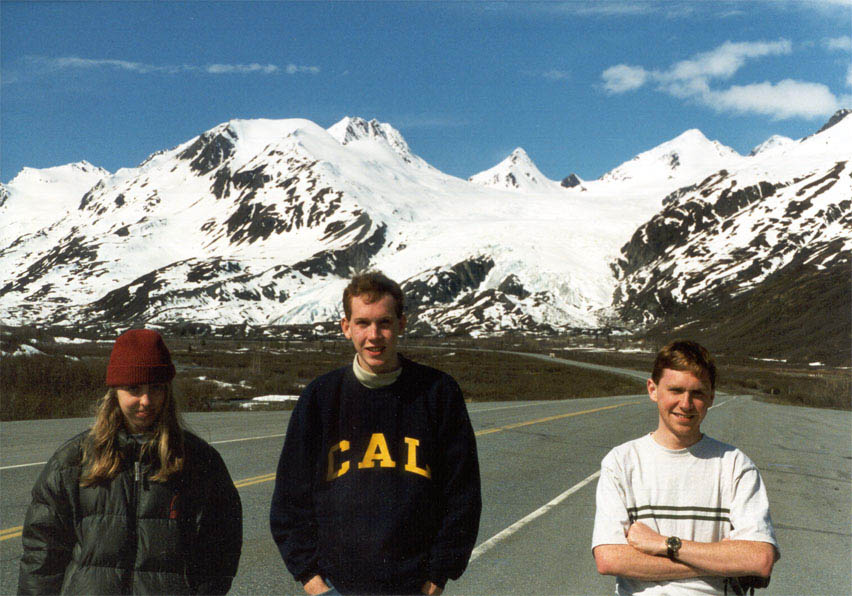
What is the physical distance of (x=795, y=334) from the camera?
344ft

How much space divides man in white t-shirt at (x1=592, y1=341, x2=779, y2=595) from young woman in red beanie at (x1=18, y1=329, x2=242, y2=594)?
175 cm

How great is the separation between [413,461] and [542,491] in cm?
794

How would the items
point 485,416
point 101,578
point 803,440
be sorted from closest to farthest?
point 101,578, point 803,440, point 485,416

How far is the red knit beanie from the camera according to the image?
3424 mm

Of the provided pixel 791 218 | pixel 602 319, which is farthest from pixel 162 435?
pixel 791 218

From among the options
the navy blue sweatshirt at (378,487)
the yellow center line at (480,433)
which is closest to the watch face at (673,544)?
the navy blue sweatshirt at (378,487)

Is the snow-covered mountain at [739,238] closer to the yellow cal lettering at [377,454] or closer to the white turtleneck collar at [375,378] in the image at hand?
the white turtleneck collar at [375,378]

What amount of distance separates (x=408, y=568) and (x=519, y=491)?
7.75 metres

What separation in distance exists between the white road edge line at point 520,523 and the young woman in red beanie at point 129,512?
4.43 meters

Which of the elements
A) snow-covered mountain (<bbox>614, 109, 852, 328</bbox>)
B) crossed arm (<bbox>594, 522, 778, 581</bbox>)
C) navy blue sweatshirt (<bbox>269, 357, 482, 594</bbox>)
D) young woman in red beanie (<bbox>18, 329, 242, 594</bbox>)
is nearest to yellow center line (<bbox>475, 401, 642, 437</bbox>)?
navy blue sweatshirt (<bbox>269, 357, 482, 594</bbox>)

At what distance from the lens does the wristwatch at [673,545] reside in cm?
330

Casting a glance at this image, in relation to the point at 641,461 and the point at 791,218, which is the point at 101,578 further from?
the point at 791,218

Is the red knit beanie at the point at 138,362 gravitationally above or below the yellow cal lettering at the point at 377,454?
above

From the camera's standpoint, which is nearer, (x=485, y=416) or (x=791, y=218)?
(x=485, y=416)
